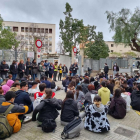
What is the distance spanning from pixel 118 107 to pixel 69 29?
2065 centimetres

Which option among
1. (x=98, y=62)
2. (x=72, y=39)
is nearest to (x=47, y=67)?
(x=98, y=62)

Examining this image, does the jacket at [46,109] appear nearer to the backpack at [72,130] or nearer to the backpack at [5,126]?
the backpack at [72,130]

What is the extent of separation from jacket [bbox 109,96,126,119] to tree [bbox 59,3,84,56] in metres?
18.8

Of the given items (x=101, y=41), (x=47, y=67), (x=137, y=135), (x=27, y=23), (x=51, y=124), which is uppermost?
(x=27, y=23)

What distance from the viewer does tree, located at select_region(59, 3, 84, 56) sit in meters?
23.2

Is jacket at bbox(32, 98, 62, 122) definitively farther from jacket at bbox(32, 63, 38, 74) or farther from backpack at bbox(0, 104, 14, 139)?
jacket at bbox(32, 63, 38, 74)

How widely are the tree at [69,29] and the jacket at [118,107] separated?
61.8 feet

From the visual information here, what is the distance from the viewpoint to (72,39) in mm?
23844

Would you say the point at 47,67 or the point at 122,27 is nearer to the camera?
the point at 47,67

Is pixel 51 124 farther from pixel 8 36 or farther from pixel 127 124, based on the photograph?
pixel 8 36

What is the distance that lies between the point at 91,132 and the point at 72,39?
21183 mm

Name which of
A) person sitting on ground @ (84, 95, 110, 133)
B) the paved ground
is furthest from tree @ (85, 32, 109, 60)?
person sitting on ground @ (84, 95, 110, 133)

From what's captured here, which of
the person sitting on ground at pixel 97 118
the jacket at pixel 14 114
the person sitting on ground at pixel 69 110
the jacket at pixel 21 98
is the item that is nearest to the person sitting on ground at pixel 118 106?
the person sitting on ground at pixel 97 118

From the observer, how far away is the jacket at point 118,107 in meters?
4.77
